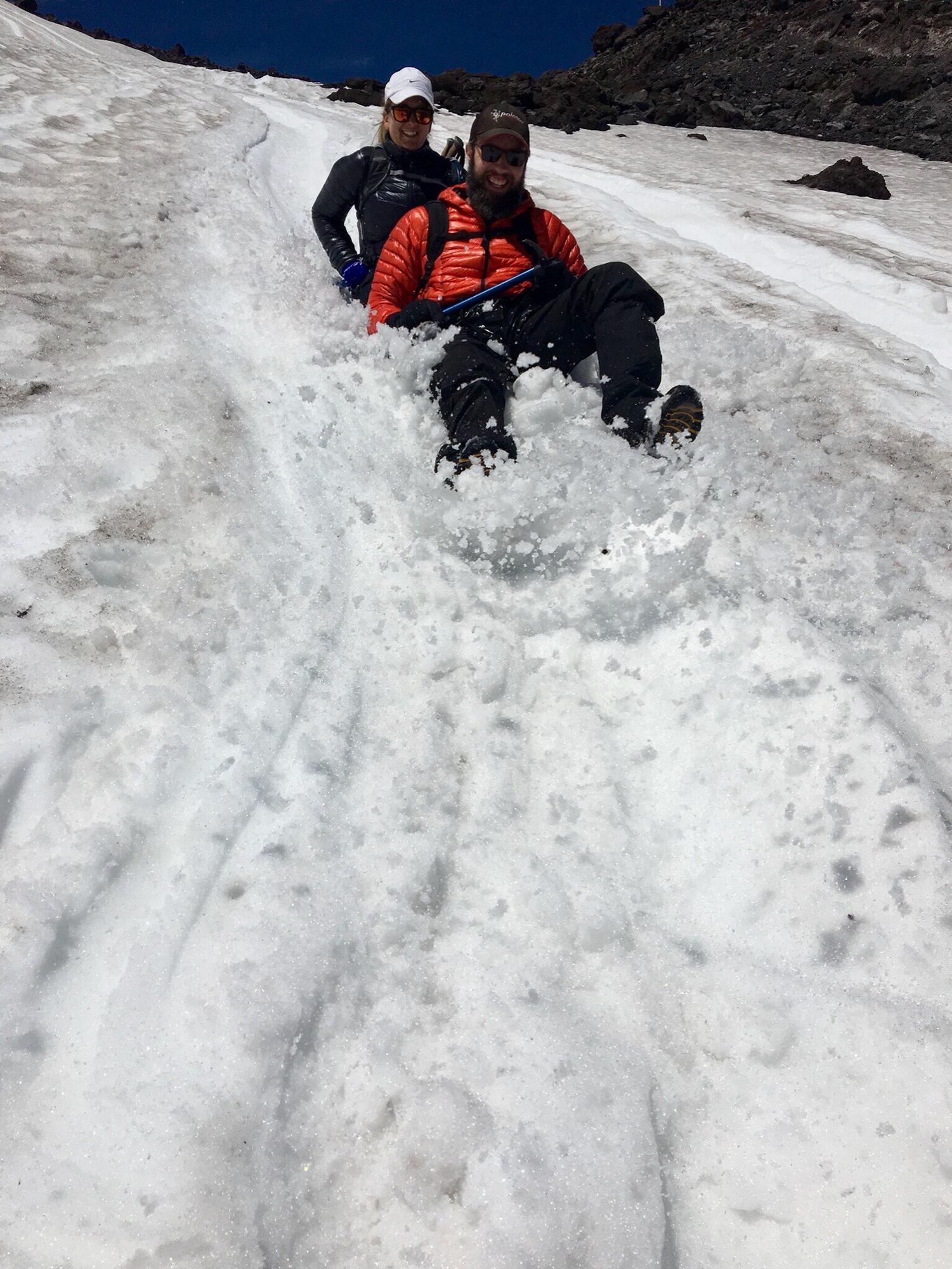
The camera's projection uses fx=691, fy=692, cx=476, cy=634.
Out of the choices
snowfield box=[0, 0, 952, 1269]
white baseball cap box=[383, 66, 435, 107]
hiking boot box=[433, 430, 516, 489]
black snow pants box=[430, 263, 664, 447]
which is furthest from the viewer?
white baseball cap box=[383, 66, 435, 107]

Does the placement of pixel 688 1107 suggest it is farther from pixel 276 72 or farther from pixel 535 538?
pixel 276 72

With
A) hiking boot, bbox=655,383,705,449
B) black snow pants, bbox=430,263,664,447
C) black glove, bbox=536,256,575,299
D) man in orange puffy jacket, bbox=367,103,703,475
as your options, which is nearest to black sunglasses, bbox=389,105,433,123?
man in orange puffy jacket, bbox=367,103,703,475

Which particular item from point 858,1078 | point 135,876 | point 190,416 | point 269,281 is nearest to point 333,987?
point 135,876

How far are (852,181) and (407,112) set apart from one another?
5567 millimetres

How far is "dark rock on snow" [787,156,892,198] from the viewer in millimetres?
6859

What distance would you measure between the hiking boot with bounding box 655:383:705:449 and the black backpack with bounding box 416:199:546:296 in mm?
989

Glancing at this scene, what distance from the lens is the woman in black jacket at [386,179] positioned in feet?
12.0

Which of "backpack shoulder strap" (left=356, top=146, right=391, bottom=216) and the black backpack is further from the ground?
"backpack shoulder strap" (left=356, top=146, right=391, bottom=216)

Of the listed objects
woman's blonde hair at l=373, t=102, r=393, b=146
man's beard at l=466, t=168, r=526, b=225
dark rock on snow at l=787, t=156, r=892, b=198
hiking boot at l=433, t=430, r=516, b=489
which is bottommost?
hiking boot at l=433, t=430, r=516, b=489

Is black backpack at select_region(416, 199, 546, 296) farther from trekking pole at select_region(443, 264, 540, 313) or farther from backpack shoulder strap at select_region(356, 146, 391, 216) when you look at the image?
backpack shoulder strap at select_region(356, 146, 391, 216)

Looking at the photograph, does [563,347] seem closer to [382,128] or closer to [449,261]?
[449,261]

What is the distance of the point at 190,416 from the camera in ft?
7.68

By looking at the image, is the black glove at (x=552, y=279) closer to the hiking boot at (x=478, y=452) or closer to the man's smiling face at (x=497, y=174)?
the man's smiling face at (x=497, y=174)

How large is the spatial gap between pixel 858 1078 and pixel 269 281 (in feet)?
12.1
